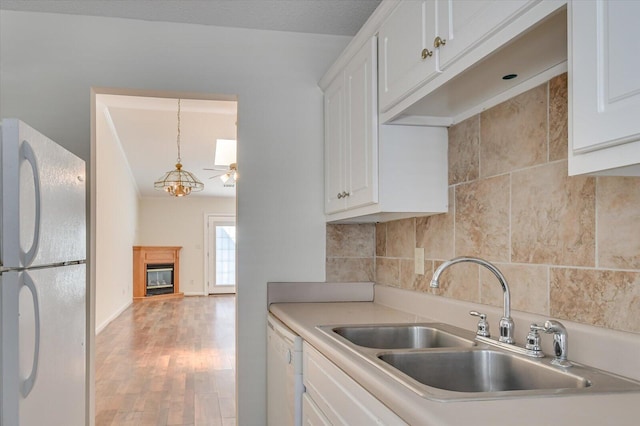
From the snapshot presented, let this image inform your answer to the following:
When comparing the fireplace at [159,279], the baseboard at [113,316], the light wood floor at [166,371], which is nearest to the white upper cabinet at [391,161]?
the light wood floor at [166,371]

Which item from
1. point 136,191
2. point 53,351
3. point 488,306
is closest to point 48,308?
point 53,351

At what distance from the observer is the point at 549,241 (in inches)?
66.6

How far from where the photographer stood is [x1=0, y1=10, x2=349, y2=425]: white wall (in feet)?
9.70

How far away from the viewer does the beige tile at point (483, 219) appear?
195cm

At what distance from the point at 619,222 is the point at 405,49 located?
924 mm

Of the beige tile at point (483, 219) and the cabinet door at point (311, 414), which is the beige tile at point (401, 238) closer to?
the beige tile at point (483, 219)

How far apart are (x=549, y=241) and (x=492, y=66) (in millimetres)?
562

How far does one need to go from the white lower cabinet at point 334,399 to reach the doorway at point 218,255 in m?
10.9

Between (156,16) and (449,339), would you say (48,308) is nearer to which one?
(449,339)

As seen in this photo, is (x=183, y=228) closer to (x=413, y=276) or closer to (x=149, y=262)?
(x=149, y=262)

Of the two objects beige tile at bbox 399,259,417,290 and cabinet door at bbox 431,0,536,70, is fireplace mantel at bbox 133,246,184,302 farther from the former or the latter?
cabinet door at bbox 431,0,536,70

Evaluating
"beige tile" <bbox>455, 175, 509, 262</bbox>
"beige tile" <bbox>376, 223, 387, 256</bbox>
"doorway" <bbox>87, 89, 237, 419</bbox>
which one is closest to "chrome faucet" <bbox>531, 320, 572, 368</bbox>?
"beige tile" <bbox>455, 175, 509, 262</bbox>

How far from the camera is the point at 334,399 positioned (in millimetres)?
1688

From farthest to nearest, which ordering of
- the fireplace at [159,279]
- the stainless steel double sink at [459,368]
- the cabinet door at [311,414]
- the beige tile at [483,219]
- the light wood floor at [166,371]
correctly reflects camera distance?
the fireplace at [159,279] < the light wood floor at [166,371] < the beige tile at [483,219] < the cabinet door at [311,414] < the stainless steel double sink at [459,368]
